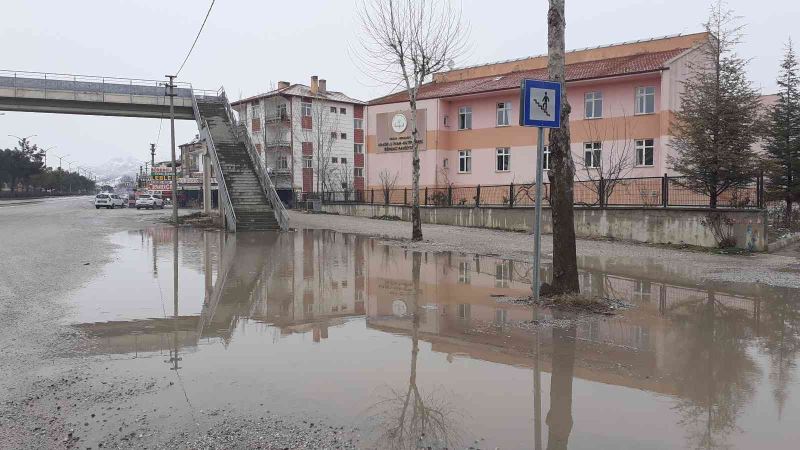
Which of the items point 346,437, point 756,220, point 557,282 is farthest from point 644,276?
point 346,437

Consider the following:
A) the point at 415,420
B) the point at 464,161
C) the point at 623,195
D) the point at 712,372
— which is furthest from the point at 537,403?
the point at 464,161

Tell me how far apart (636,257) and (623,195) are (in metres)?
7.03

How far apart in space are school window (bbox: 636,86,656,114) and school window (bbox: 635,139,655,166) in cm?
156

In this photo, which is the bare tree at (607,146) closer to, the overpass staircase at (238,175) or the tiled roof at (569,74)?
the tiled roof at (569,74)

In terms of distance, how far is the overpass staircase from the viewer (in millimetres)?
24870

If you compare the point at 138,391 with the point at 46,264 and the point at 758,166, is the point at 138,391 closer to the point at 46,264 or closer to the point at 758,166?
the point at 46,264

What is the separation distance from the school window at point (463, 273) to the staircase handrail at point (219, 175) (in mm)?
12781

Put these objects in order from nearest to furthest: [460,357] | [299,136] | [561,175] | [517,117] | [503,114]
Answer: [460,357]
[561,175]
[517,117]
[503,114]
[299,136]

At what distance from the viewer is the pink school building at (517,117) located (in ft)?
94.8

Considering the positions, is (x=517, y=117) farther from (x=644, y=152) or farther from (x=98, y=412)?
(x=98, y=412)

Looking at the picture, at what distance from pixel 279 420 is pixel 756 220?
1583cm

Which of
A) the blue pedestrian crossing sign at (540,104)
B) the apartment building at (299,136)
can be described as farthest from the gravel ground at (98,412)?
the apartment building at (299,136)

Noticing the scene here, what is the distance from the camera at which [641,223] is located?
1828 centimetres

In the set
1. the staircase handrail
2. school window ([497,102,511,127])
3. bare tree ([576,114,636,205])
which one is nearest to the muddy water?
the staircase handrail
